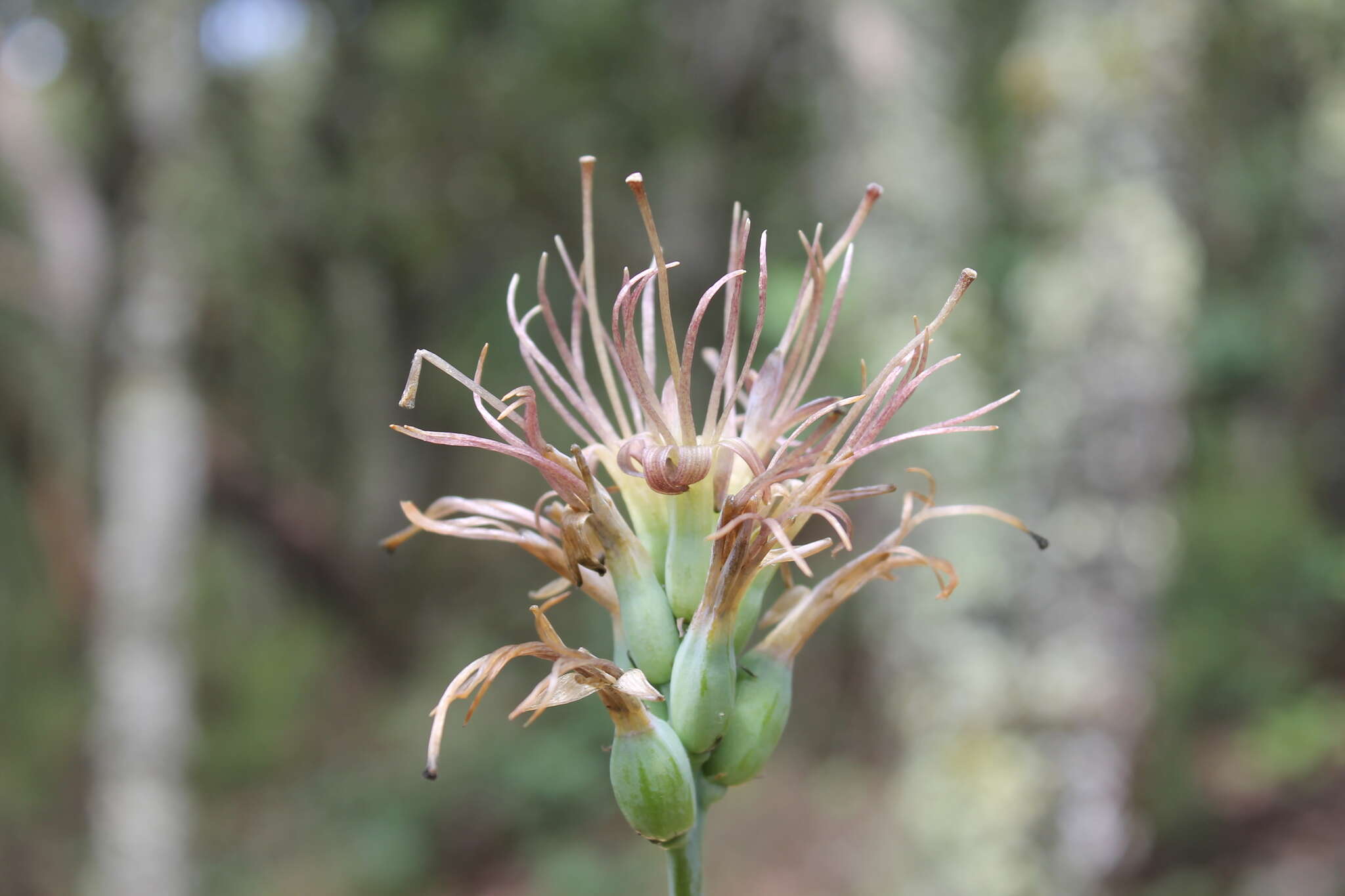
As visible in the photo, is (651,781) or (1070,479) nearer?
(651,781)

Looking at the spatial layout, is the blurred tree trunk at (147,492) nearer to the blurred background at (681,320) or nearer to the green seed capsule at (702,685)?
the blurred background at (681,320)

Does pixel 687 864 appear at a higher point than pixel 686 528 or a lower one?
lower

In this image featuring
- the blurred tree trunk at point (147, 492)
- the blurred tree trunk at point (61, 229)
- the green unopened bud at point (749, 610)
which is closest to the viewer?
the green unopened bud at point (749, 610)

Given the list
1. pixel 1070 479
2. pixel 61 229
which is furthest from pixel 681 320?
pixel 61 229

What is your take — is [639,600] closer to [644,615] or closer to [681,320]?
[644,615]

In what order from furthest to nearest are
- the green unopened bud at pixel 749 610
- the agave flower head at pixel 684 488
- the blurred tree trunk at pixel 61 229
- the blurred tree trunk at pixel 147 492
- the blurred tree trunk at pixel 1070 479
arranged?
1. the blurred tree trunk at pixel 61 229
2. the blurred tree trunk at pixel 147 492
3. the blurred tree trunk at pixel 1070 479
4. the green unopened bud at pixel 749 610
5. the agave flower head at pixel 684 488

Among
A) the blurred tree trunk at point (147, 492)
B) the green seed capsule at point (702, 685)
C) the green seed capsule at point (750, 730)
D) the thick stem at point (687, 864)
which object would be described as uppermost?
the green seed capsule at point (702, 685)

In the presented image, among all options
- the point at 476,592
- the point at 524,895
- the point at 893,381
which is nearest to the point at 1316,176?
the point at 476,592

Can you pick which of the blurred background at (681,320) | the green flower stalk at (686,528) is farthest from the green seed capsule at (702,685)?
the blurred background at (681,320)
